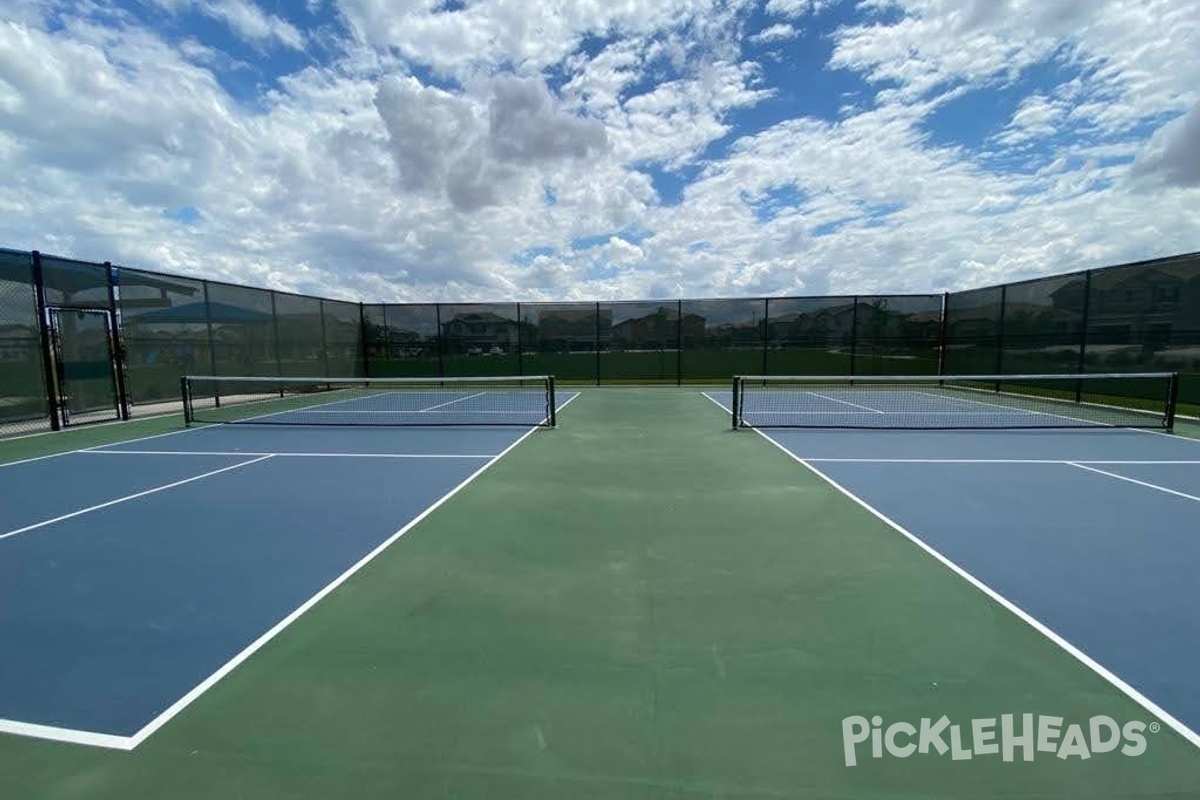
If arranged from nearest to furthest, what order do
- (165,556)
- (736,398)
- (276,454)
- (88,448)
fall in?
(165,556)
(276,454)
(88,448)
(736,398)

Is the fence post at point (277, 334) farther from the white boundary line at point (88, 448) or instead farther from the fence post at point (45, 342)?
the white boundary line at point (88, 448)

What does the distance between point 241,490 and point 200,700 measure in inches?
172

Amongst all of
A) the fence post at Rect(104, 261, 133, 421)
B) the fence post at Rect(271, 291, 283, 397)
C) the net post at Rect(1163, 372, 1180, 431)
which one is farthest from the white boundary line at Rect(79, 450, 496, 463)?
the net post at Rect(1163, 372, 1180, 431)

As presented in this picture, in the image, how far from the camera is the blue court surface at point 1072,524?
303 centimetres

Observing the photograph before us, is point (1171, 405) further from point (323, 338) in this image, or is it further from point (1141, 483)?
point (323, 338)

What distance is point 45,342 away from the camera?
1077cm

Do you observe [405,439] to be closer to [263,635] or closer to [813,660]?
[263,635]

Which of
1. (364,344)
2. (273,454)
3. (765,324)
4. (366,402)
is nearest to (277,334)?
(366,402)

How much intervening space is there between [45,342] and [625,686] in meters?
14.1

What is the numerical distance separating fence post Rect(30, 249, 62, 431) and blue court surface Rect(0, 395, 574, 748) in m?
3.25

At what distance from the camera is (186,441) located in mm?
9609

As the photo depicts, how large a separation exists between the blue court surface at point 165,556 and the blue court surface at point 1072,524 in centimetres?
471

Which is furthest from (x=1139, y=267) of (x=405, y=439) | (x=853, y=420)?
(x=405, y=439)

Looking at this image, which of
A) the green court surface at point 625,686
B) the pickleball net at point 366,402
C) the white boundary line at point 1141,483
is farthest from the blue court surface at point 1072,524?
the pickleball net at point 366,402
